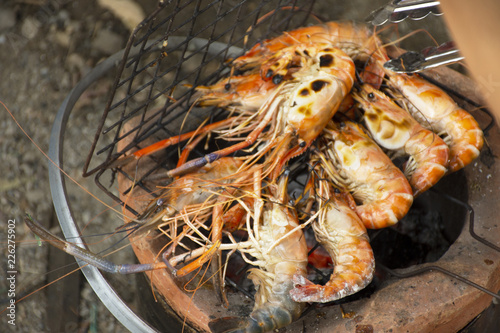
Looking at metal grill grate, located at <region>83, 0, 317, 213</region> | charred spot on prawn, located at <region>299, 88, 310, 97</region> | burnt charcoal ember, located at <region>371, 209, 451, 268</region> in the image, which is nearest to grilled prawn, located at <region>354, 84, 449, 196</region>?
charred spot on prawn, located at <region>299, 88, 310, 97</region>

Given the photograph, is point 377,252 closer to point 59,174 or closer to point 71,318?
point 59,174

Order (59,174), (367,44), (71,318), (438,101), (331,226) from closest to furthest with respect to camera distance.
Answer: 1. (331,226)
2. (59,174)
3. (438,101)
4. (367,44)
5. (71,318)

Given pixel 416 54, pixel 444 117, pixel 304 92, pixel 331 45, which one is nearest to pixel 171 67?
pixel 304 92

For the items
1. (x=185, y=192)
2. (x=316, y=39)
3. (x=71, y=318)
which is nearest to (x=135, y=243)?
(x=185, y=192)

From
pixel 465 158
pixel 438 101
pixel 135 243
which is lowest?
pixel 465 158

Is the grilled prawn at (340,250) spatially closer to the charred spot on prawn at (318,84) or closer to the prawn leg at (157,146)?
the charred spot on prawn at (318,84)

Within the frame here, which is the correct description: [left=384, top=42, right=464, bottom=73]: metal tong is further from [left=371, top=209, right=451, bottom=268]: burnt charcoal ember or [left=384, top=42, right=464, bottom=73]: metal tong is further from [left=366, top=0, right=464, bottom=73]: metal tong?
[left=371, top=209, right=451, bottom=268]: burnt charcoal ember
